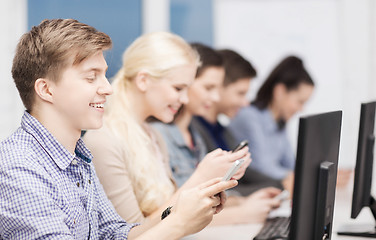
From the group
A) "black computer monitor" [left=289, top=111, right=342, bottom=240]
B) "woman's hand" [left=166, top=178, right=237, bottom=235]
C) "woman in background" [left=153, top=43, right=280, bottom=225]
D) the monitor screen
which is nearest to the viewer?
"black computer monitor" [left=289, top=111, right=342, bottom=240]

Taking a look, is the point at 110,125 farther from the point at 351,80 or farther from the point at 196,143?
the point at 351,80

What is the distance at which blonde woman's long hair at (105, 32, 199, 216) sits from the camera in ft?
6.04

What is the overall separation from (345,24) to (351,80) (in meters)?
0.47

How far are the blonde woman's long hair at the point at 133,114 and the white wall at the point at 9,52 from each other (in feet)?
2.47

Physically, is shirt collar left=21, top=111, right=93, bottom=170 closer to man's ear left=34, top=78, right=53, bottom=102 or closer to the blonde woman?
man's ear left=34, top=78, right=53, bottom=102

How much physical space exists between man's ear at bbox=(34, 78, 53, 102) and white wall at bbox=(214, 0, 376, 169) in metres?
3.23

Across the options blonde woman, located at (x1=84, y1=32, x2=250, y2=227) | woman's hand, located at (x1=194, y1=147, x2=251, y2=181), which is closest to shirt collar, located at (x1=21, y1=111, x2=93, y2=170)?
blonde woman, located at (x1=84, y1=32, x2=250, y2=227)

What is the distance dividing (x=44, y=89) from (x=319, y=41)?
354 cm

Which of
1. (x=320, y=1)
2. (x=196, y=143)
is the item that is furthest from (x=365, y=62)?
(x=196, y=143)

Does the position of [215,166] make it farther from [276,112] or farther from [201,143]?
[276,112]

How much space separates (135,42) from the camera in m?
1.96

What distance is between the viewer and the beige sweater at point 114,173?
1.66 metres

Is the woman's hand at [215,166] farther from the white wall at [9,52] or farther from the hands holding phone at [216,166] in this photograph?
the white wall at [9,52]

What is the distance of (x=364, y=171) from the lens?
1.86 metres
